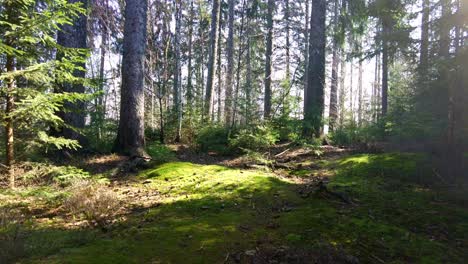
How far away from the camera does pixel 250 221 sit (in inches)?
161

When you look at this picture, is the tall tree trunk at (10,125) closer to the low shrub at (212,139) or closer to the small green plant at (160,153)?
the small green plant at (160,153)

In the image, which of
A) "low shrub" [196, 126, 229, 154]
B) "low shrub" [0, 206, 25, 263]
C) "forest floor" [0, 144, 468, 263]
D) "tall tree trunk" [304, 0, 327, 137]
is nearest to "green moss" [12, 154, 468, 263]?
"forest floor" [0, 144, 468, 263]

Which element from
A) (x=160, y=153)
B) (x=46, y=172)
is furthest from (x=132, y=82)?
(x=46, y=172)

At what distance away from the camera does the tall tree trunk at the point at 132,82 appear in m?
8.87

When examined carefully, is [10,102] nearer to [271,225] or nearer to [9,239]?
[9,239]

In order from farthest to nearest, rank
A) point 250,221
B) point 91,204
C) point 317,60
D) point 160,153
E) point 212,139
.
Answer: point 212,139 → point 317,60 → point 160,153 → point 91,204 → point 250,221

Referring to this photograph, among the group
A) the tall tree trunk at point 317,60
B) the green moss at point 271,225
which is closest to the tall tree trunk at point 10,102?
the green moss at point 271,225

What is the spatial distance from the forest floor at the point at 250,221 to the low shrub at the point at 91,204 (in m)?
0.09

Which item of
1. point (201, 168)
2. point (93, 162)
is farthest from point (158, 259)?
point (93, 162)

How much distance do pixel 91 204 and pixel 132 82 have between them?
5.38 m

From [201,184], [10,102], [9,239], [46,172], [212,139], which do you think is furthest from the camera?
[212,139]

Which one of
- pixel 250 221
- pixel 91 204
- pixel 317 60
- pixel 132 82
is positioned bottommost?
pixel 250 221

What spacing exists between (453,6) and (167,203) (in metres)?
9.79

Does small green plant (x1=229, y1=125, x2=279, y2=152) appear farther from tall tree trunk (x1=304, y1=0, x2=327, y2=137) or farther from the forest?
tall tree trunk (x1=304, y1=0, x2=327, y2=137)
